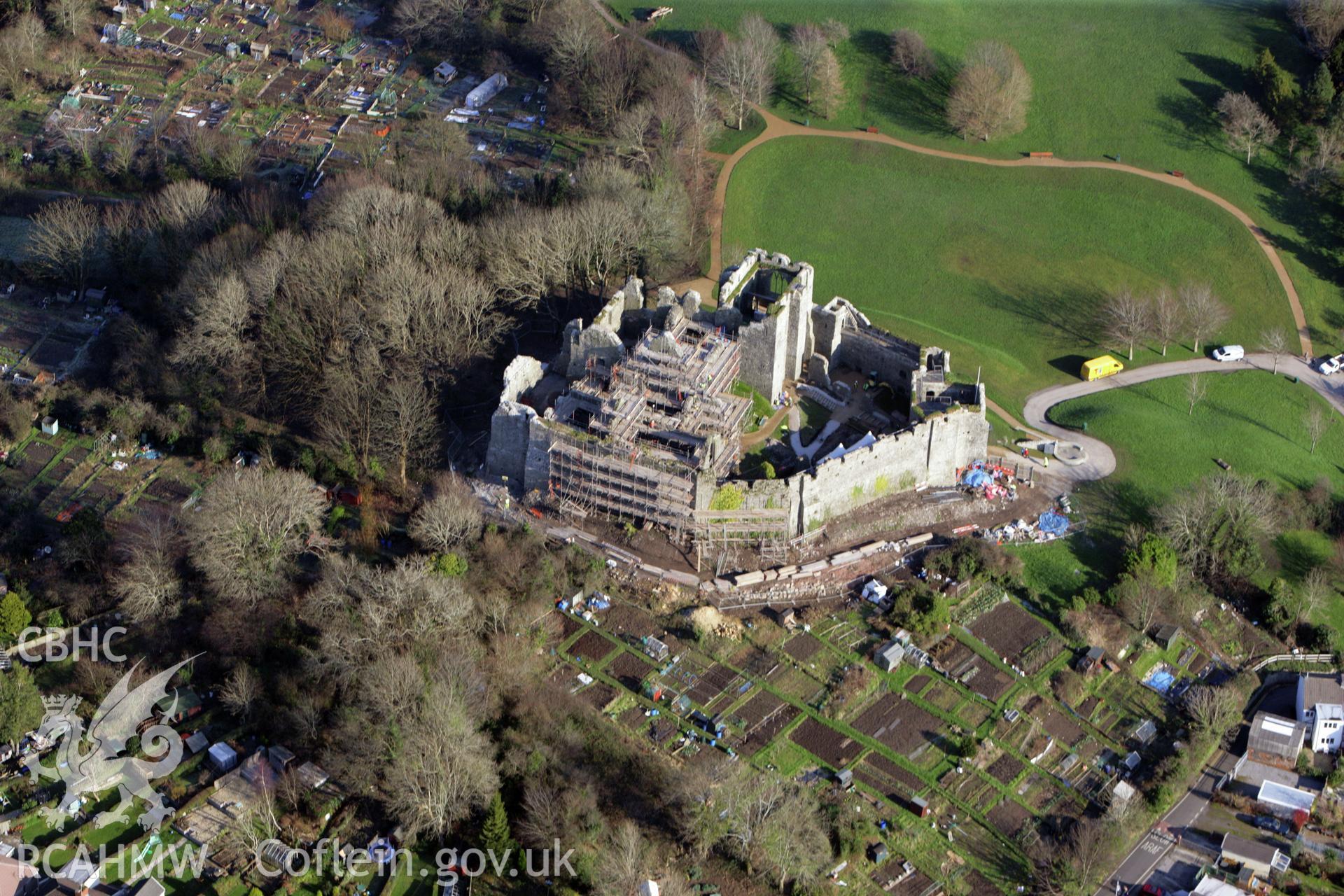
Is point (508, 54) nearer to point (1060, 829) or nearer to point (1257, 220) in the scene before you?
point (1257, 220)

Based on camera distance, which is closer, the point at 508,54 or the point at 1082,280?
the point at 1082,280

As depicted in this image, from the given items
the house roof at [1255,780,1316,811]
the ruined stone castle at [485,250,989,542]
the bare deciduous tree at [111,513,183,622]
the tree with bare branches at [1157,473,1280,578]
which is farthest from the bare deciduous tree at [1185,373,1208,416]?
the bare deciduous tree at [111,513,183,622]

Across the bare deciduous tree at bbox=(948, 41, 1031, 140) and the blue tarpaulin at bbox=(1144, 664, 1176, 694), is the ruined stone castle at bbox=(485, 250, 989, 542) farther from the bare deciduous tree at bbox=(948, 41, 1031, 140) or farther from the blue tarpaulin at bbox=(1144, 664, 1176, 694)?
the bare deciduous tree at bbox=(948, 41, 1031, 140)

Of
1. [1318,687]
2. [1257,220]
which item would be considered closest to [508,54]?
[1257,220]

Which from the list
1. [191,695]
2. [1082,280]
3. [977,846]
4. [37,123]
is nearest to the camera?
[977,846]

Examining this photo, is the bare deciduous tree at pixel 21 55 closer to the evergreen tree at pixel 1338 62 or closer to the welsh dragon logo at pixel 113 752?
the welsh dragon logo at pixel 113 752

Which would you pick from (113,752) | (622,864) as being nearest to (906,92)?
(622,864)

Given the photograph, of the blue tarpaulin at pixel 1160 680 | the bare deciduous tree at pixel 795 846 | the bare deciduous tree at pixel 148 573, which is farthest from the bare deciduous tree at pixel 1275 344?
the bare deciduous tree at pixel 148 573

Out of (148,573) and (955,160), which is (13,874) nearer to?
(148,573)

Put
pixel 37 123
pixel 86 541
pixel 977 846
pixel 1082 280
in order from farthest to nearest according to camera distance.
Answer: pixel 37 123 → pixel 1082 280 → pixel 86 541 → pixel 977 846
